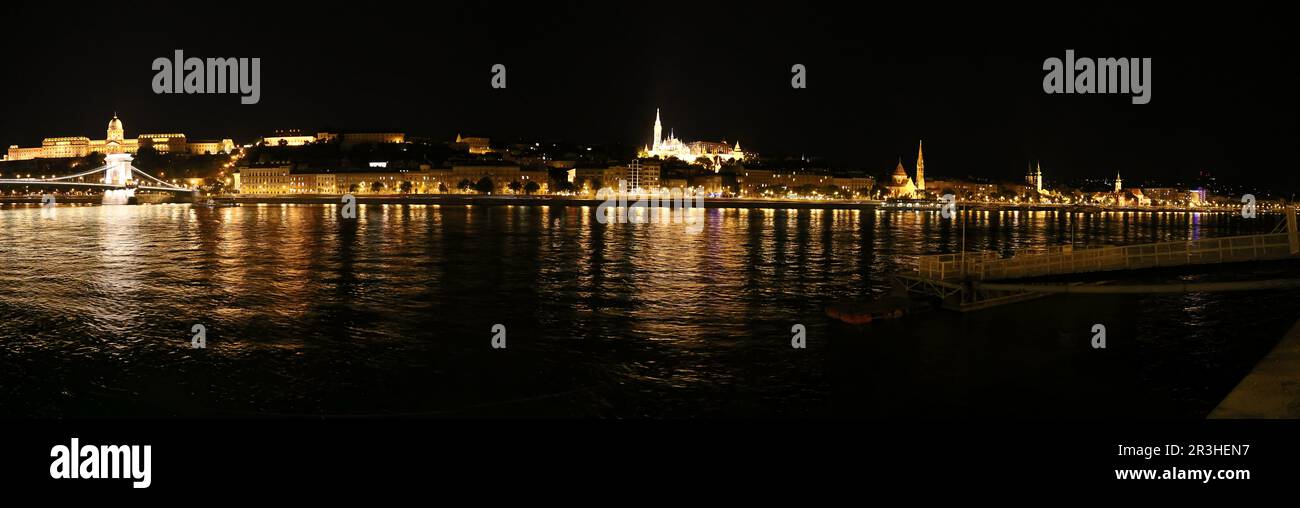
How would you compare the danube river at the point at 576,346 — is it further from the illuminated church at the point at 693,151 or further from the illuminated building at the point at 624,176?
the illuminated church at the point at 693,151

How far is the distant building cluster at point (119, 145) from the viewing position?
144500 millimetres

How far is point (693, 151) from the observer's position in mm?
162375

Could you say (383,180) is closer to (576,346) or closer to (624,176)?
(624,176)

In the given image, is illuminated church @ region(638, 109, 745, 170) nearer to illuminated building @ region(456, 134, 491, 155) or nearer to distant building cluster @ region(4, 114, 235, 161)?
illuminated building @ region(456, 134, 491, 155)

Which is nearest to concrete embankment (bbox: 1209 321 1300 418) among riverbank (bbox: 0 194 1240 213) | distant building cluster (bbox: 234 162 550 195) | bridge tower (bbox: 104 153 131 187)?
riverbank (bbox: 0 194 1240 213)

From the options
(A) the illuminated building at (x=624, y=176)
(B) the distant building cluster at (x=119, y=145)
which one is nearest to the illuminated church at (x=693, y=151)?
(A) the illuminated building at (x=624, y=176)

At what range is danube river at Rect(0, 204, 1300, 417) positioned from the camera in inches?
392

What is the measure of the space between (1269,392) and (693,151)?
507ft

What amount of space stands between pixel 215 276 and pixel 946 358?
56.1 ft

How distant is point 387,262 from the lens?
26.0 meters

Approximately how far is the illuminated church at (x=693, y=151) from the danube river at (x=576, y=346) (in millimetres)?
135727
